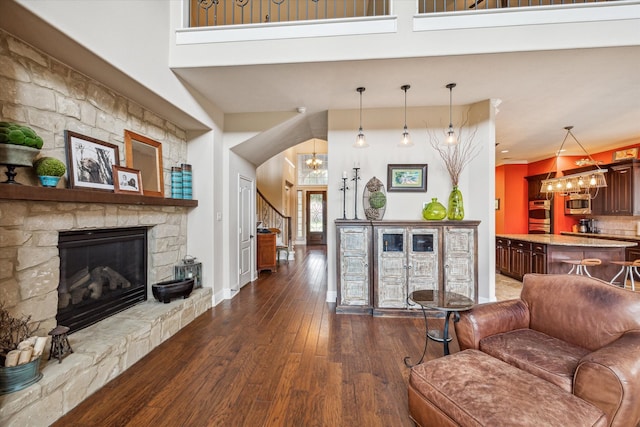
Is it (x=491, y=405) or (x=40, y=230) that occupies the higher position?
(x=40, y=230)

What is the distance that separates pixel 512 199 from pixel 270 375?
8078mm

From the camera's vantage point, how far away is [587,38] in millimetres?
2486

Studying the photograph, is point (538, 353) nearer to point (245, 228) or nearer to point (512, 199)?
point (245, 228)

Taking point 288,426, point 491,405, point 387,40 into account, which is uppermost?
point 387,40

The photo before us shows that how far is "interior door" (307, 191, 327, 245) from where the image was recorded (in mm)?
10875

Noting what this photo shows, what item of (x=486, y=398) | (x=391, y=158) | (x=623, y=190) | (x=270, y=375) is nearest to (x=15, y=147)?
(x=270, y=375)

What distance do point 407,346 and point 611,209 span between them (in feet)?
20.1

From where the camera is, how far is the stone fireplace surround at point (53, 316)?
168 centimetres

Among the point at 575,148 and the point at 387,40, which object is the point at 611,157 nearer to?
the point at 575,148

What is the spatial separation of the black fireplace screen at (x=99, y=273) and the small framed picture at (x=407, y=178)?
3245mm

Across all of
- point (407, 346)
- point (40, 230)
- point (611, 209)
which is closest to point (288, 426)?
point (407, 346)

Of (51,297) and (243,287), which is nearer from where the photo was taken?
(51,297)

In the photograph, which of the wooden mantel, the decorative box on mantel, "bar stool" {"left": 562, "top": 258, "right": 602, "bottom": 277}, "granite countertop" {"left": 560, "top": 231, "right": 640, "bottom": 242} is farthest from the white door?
"granite countertop" {"left": 560, "top": 231, "right": 640, "bottom": 242}

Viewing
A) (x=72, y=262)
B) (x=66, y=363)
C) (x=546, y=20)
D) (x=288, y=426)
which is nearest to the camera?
(x=288, y=426)
